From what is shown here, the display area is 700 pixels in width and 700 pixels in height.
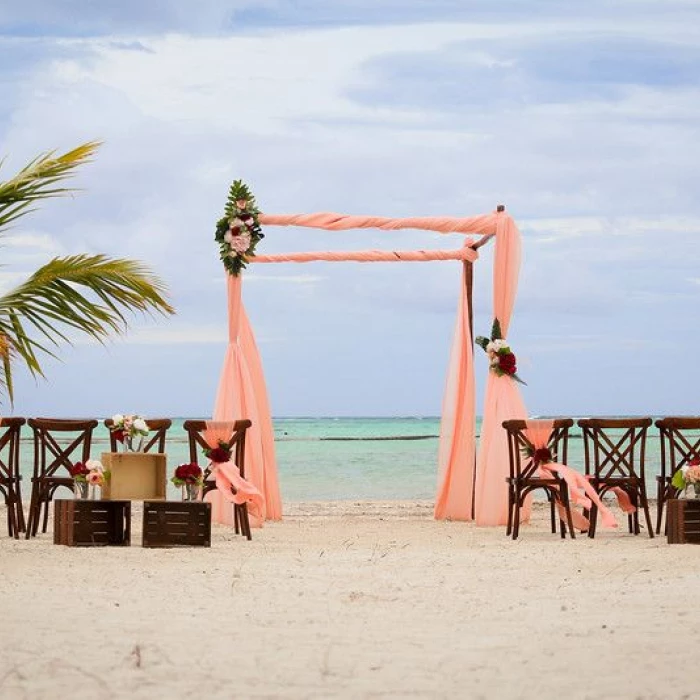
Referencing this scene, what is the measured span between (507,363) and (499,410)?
0.40m

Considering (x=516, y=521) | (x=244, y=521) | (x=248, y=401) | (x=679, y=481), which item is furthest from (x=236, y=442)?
(x=679, y=481)

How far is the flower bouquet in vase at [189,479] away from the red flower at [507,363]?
2.99 meters

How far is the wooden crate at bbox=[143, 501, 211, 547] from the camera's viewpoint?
943 cm

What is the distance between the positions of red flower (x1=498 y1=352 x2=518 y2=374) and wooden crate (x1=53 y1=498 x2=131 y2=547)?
3.51 metres

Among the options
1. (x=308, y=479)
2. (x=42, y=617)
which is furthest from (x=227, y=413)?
(x=308, y=479)

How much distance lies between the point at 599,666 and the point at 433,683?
2.21 ft

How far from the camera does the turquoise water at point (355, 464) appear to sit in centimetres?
2019

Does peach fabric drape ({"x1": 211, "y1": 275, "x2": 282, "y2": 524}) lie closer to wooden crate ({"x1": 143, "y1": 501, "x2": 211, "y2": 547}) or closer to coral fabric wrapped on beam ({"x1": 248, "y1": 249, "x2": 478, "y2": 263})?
coral fabric wrapped on beam ({"x1": 248, "y1": 249, "x2": 478, "y2": 263})

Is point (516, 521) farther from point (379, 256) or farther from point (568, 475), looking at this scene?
point (379, 256)

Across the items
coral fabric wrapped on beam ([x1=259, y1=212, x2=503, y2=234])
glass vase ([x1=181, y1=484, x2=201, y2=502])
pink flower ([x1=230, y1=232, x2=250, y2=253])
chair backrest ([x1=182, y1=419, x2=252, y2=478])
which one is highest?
coral fabric wrapped on beam ([x1=259, y1=212, x2=503, y2=234])

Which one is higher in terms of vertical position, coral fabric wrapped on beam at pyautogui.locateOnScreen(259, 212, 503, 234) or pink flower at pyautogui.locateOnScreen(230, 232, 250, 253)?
coral fabric wrapped on beam at pyautogui.locateOnScreen(259, 212, 503, 234)

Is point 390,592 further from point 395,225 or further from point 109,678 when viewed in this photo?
point 395,225

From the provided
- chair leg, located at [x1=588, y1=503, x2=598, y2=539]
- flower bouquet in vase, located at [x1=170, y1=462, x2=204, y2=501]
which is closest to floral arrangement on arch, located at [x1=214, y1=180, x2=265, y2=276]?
flower bouquet in vase, located at [x1=170, y1=462, x2=204, y2=501]

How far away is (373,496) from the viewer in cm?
1927
